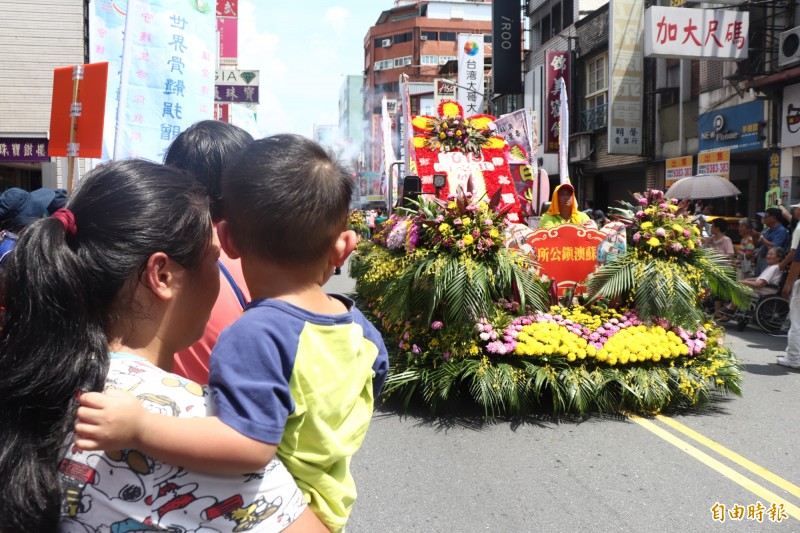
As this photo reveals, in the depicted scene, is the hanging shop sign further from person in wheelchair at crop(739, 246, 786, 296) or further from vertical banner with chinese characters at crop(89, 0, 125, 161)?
vertical banner with chinese characters at crop(89, 0, 125, 161)

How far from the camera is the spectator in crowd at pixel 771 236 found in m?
11.0

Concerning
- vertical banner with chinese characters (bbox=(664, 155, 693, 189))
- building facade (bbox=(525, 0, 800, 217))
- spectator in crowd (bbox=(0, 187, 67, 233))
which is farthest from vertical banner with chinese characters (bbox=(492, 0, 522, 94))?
spectator in crowd (bbox=(0, 187, 67, 233))

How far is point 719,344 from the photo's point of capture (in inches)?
244

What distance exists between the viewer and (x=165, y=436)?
3.75ft

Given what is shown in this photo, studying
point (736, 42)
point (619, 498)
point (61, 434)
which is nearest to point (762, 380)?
point (619, 498)

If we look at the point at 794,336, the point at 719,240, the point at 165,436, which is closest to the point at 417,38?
the point at 719,240

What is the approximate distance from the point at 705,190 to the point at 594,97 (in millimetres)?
12449

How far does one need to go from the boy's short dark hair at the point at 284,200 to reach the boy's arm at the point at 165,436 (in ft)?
1.28

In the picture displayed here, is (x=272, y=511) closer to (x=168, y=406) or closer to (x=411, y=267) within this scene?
(x=168, y=406)

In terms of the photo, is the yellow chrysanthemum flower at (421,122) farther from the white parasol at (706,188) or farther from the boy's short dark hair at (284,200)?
the boy's short dark hair at (284,200)

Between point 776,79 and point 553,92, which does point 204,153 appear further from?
point 553,92

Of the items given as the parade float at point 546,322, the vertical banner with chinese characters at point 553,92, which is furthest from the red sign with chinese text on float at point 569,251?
the vertical banner with chinese characters at point 553,92

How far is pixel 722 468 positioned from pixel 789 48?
514 inches

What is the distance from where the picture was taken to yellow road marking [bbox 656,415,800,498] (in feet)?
13.7
